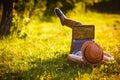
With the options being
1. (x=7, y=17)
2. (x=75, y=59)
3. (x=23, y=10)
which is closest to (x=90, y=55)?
(x=75, y=59)

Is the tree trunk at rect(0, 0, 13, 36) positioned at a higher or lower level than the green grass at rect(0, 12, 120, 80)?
higher

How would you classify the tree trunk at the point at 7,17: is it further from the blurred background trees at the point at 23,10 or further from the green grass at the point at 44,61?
the green grass at the point at 44,61

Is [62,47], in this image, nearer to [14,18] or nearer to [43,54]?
[43,54]

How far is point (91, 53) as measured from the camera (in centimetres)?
755

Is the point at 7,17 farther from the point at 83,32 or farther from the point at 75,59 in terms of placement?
the point at 75,59

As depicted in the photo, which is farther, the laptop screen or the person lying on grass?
the laptop screen

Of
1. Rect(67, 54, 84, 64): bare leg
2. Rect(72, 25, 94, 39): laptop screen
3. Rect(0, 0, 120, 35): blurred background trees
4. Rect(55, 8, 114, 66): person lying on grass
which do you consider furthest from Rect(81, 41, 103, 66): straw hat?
Rect(0, 0, 120, 35): blurred background trees

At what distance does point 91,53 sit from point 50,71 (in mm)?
1026

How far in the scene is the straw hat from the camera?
7562mm

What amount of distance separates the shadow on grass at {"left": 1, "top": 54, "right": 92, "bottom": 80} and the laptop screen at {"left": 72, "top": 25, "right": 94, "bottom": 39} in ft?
2.41

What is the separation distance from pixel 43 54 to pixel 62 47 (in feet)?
4.13

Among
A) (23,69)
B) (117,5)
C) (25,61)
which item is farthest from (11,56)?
(117,5)

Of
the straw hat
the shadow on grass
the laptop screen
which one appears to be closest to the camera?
the shadow on grass

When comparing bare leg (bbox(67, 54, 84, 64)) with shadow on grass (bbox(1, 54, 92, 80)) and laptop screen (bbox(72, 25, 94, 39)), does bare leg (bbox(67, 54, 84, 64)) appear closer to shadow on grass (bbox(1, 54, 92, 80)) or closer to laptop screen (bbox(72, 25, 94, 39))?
shadow on grass (bbox(1, 54, 92, 80))
